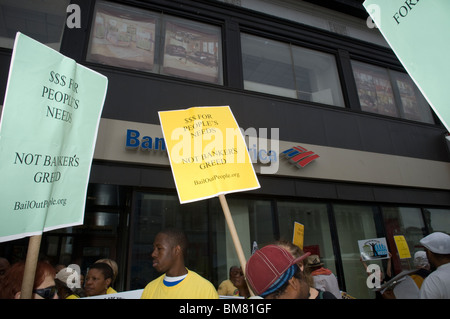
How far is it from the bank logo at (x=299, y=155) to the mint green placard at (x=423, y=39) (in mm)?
4884

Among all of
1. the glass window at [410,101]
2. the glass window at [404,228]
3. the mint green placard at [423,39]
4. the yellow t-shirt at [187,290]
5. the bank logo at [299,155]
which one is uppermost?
the glass window at [410,101]

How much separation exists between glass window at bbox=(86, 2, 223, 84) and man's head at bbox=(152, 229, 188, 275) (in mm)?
5114

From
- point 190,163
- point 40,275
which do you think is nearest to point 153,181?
point 190,163

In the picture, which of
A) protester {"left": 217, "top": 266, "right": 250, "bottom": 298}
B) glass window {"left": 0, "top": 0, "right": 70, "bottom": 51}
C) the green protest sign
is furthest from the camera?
glass window {"left": 0, "top": 0, "right": 70, "bottom": 51}

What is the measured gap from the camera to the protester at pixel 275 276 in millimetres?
1656

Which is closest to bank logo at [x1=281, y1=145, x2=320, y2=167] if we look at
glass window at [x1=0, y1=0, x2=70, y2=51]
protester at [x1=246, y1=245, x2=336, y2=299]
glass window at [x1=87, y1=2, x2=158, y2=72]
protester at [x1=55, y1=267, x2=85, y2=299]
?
glass window at [x1=87, y1=2, x2=158, y2=72]

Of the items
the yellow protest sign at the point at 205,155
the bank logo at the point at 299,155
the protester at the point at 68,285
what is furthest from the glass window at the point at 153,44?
the protester at the point at 68,285

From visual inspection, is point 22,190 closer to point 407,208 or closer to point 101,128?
point 101,128

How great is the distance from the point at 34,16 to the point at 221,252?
6.85m

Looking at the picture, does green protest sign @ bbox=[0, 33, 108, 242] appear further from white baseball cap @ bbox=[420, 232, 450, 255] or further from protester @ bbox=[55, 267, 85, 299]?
white baseball cap @ bbox=[420, 232, 450, 255]

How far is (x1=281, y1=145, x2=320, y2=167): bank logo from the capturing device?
6.84 metres

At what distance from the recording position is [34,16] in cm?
670

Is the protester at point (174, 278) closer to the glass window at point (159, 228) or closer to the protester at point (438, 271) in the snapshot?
the protester at point (438, 271)

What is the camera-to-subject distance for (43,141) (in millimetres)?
2238
